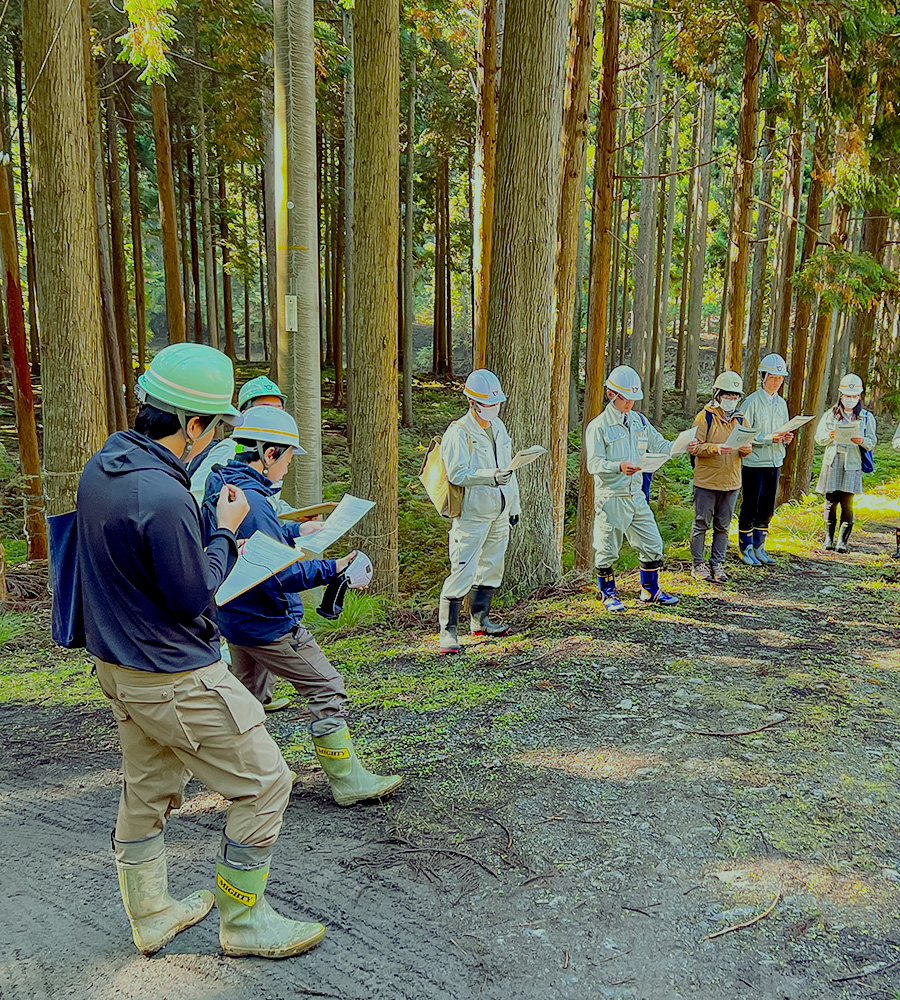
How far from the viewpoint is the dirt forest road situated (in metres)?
3.02

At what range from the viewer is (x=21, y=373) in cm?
1022

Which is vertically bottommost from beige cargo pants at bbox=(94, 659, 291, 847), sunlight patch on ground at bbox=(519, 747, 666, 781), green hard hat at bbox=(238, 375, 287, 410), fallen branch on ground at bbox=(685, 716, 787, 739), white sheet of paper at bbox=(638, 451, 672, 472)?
sunlight patch on ground at bbox=(519, 747, 666, 781)

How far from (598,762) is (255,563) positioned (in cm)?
265

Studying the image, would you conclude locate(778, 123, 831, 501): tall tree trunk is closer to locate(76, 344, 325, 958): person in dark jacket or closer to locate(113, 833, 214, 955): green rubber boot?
locate(76, 344, 325, 958): person in dark jacket

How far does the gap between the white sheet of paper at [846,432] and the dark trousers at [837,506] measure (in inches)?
30.7

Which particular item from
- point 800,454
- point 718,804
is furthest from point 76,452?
point 800,454

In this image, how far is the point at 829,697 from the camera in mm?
5715

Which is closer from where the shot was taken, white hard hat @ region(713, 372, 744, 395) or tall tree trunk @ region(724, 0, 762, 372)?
white hard hat @ region(713, 372, 744, 395)

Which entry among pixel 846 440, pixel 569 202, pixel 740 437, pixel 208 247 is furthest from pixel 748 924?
pixel 208 247

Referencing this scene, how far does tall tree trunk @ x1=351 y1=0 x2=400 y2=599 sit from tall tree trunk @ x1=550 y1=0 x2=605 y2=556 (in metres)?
2.20

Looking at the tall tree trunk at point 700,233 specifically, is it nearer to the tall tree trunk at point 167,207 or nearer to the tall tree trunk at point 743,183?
the tall tree trunk at point 743,183

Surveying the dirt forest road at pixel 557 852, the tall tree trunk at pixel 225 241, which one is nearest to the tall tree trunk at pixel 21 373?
the dirt forest road at pixel 557 852

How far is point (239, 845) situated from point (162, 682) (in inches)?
28.1

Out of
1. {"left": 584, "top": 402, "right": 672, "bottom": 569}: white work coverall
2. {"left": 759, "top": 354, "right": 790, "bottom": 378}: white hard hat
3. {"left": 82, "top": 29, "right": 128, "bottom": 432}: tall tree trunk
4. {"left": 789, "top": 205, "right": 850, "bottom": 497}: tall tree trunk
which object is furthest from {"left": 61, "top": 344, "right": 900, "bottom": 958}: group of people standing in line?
{"left": 789, "top": 205, "right": 850, "bottom": 497}: tall tree trunk
